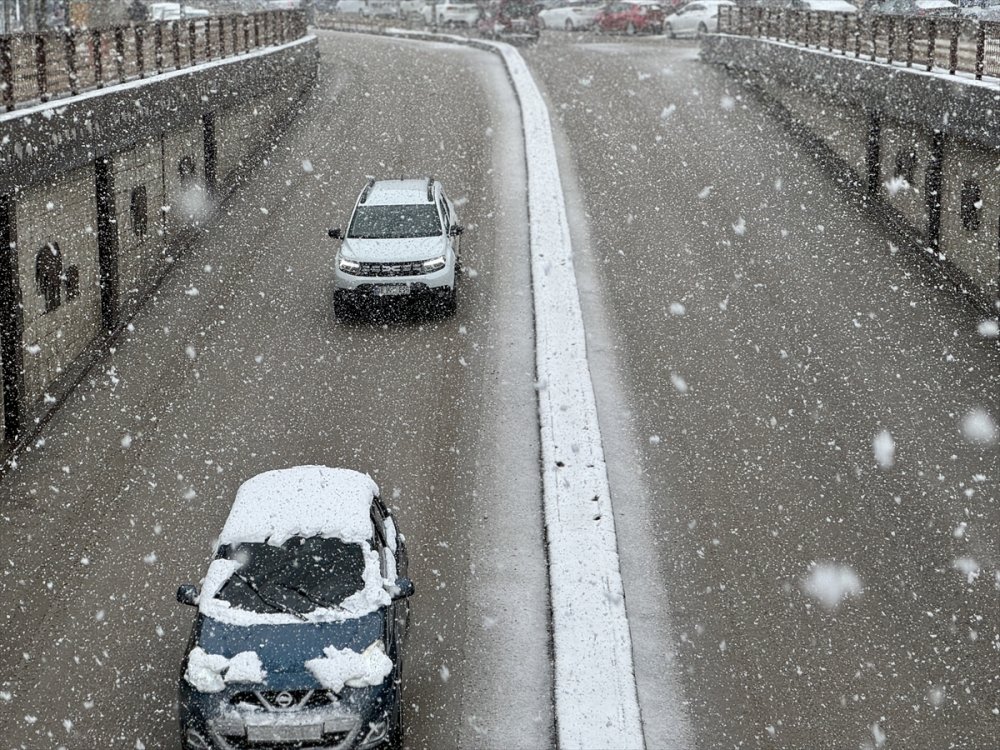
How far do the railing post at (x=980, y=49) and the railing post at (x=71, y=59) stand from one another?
548 inches

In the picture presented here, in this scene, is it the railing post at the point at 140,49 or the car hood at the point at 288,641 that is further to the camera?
the railing post at the point at 140,49

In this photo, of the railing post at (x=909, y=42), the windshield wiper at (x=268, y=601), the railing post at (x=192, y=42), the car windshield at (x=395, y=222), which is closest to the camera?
the windshield wiper at (x=268, y=601)

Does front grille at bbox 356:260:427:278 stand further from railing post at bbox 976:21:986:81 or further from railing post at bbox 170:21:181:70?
railing post at bbox 976:21:986:81

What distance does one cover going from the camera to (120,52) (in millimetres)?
20766

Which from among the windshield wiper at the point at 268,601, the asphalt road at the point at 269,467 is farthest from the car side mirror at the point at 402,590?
the asphalt road at the point at 269,467

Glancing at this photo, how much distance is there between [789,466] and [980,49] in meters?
9.91

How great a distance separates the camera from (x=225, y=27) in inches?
1180

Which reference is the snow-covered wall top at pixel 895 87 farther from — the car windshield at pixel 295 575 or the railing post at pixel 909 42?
the car windshield at pixel 295 575

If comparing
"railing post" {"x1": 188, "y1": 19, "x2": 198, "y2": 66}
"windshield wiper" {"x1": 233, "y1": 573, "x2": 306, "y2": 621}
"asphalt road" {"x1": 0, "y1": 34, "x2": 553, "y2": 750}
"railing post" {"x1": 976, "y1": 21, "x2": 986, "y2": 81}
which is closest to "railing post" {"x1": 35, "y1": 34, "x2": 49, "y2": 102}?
"asphalt road" {"x1": 0, "y1": 34, "x2": 553, "y2": 750}

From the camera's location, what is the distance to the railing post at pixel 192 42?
26.2m

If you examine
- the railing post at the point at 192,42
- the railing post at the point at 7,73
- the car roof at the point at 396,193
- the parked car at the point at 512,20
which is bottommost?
the car roof at the point at 396,193

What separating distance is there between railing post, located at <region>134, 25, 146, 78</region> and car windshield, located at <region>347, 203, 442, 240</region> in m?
4.27

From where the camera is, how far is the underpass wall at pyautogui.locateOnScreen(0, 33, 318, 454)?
53.1ft

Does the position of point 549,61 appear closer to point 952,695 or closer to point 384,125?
point 384,125
